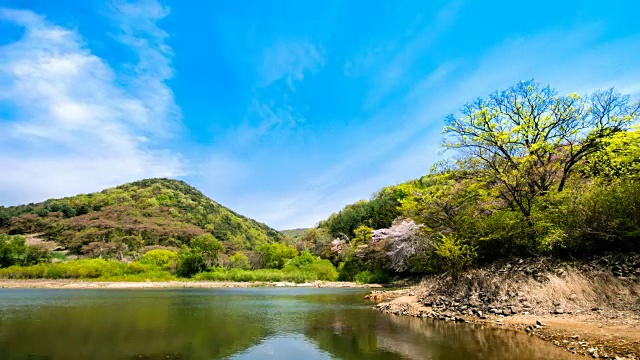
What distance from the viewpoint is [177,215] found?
115000 millimetres

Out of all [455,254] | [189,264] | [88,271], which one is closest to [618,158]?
[455,254]

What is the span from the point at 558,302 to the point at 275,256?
66.5 m

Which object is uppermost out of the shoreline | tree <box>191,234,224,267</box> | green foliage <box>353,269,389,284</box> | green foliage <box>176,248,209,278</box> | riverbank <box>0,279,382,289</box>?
tree <box>191,234,224,267</box>

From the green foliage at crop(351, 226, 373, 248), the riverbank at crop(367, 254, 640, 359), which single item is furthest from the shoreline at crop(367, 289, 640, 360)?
the green foliage at crop(351, 226, 373, 248)

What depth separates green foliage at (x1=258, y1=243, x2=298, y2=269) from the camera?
76.1 m

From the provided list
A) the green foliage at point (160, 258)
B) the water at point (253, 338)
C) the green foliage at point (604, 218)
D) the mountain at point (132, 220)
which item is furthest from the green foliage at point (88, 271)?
the green foliage at point (604, 218)

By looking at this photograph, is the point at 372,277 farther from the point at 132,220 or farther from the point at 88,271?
the point at 132,220

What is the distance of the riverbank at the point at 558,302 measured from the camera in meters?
10.3

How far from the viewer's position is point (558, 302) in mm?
14125

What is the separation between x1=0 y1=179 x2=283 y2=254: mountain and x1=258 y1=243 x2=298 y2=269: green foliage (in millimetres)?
26331

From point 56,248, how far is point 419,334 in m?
97.5

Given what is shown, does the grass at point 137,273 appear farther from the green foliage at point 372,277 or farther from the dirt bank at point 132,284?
the green foliage at point 372,277

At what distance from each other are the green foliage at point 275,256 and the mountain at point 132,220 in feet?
86.4

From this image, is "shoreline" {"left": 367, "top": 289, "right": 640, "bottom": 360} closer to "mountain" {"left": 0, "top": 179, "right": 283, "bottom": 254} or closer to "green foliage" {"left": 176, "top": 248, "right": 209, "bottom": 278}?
"green foliage" {"left": 176, "top": 248, "right": 209, "bottom": 278}
